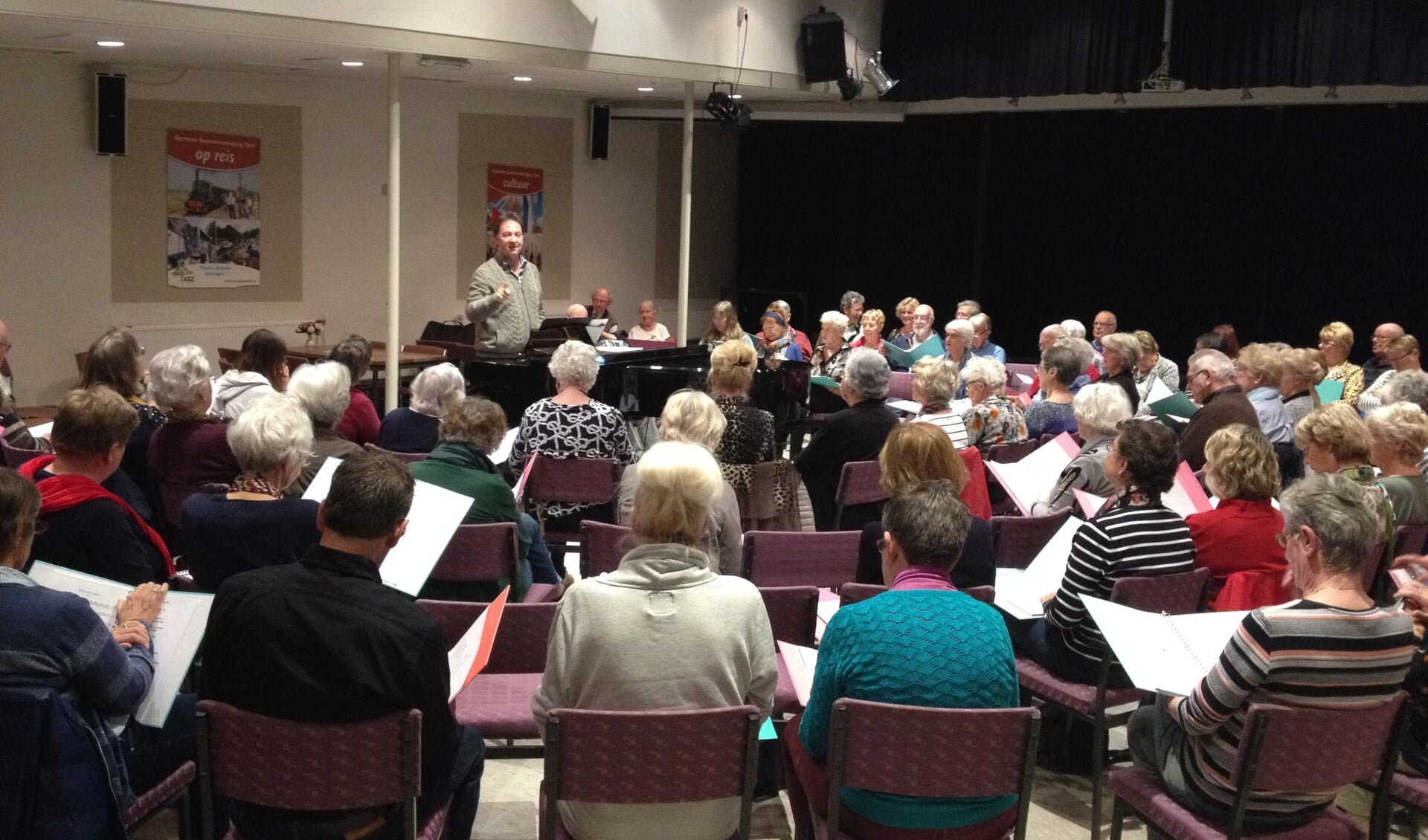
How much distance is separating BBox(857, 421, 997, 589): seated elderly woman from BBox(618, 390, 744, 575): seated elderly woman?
452 millimetres

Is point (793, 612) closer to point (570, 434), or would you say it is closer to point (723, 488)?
point (723, 488)

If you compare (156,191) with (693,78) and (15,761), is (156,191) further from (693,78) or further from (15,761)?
(15,761)

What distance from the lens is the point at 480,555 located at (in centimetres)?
401

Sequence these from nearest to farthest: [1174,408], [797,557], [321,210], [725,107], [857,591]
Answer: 1. [857,591]
2. [797,557]
3. [1174,408]
4. [725,107]
5. [321,210]

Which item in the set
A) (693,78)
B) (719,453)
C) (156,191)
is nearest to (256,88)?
(156,191)

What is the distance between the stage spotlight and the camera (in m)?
10.5

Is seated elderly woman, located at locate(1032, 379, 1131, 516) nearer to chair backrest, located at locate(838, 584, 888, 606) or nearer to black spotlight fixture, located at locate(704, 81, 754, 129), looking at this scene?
chair backrest, located at locate(838, 584, 888, 606)

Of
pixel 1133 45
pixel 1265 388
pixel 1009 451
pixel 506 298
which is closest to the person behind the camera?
pixel 1009 451

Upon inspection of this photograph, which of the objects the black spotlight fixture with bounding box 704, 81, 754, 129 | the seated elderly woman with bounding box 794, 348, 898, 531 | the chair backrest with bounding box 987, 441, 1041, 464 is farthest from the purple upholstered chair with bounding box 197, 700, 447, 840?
the black spotlight fixture with bounding box 704, 81, 754, 129

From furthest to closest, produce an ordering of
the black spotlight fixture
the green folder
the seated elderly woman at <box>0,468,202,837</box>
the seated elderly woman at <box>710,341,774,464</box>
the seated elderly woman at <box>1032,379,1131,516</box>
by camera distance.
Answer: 1. the black spotlight fixture
2. the green folder
3. the seated elderly woman at <box>710,341,774,464</box>
4. the seated elderly woman at <box>1032,379,1131,516</box>
5. the seated elderly woman at <box>0,468,202,837</box>

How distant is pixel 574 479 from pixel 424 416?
68 centimetres

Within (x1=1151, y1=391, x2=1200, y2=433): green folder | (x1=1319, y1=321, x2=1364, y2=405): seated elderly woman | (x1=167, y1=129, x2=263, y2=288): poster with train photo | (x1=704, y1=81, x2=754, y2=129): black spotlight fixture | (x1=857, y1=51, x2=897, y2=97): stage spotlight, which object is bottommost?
(x1=1151, y1=391, x2=1200, y2=433): green folder

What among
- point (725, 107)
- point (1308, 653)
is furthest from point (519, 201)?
point (1308, 653)

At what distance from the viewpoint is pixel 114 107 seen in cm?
911
